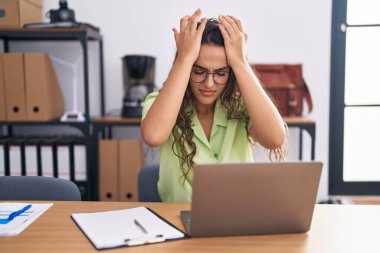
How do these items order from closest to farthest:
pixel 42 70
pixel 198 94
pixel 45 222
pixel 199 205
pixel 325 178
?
pixel 199 205 → pixel 45 222 → pixel 198 94 → pixel 42 70 → pixel 325 178

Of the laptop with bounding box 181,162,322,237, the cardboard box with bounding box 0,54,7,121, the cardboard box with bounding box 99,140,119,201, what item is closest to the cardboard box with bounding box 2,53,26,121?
the cardboard box with bounding box 0,54,7,121

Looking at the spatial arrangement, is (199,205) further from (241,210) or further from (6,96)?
(6,96)

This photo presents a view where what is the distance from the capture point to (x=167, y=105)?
3.94 ft

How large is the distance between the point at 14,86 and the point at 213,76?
5.17 feet

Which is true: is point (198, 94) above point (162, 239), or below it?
above

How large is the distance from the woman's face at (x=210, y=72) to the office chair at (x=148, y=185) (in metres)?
0.32

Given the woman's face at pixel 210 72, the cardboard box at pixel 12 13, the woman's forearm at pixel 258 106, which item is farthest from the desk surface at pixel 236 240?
the cardboard box at pixel 12 13

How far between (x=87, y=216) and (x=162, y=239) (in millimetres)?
242

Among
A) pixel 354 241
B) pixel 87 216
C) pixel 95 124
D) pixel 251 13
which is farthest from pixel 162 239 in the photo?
pixel 251 13

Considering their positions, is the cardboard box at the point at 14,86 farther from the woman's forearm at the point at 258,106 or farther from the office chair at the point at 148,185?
the woman's forearm at the point at 258,106

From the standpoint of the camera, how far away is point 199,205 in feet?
2.72

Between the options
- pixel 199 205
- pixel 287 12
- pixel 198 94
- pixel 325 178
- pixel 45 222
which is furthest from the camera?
pixel 325 178

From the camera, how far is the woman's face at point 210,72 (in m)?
1.22

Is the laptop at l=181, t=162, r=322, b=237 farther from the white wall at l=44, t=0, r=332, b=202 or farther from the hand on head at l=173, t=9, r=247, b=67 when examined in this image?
the white wall at l=44, t=0, r=332, b=202
